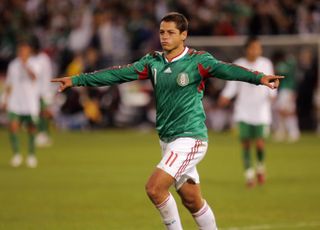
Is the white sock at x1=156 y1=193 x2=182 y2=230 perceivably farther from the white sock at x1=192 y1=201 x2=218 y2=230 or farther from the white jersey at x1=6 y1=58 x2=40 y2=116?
the white jersey at x1=6 y1=58 x2=40 y2=116

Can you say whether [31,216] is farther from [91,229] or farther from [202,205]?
[202,205]

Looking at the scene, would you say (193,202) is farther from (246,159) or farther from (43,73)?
(43,73)

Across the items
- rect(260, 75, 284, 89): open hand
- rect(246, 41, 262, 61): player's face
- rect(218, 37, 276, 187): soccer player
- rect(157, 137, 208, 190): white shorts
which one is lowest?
rect(218, 37, 276, 187): soccer player

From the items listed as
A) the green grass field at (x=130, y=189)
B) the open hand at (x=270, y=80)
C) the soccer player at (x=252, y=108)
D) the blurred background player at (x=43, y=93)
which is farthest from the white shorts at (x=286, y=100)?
the open hand at (x=270, y=80)

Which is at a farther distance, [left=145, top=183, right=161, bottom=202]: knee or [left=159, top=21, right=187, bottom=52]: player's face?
[left=159, top=21, right=187, bottom=52]: player's face

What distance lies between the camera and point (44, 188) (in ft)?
56.1

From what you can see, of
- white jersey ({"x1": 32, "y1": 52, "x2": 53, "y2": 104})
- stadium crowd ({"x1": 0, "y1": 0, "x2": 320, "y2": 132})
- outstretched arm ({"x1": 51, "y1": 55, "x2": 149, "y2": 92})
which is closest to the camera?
outstretched arm ({"x1": 51, "y1": 55, "x2": 149, "y2": 92})

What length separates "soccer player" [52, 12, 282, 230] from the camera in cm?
963

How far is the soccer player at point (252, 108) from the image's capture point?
17656 mm

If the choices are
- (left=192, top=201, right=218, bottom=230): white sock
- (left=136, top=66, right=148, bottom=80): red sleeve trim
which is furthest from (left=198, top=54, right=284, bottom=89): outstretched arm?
(left=192, top=201, right=218, bottom=230): white sock

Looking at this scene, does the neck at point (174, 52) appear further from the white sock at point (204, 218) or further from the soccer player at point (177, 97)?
the white sock at point (204, 218)

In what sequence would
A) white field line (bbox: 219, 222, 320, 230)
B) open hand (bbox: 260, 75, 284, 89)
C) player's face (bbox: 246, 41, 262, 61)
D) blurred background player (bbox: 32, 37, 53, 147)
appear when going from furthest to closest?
1. blurred background player (bbox: 32, 37, 53, 147)
2. player's face (bbox: 246, 41, 262, 61)
3. white field line (bbox: 219, 222, 320, 230)
4. open hand (bbox: 260, 75, 284, 89)

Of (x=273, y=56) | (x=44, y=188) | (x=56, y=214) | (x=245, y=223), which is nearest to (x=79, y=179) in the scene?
(x=44, y=188)

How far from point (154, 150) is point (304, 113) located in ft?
27.5
